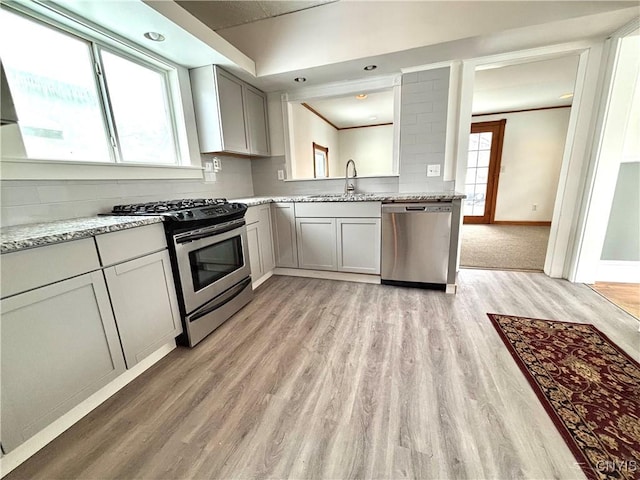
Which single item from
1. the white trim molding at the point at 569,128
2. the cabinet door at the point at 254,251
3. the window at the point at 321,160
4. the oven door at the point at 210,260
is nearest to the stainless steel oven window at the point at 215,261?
the oven door at the point at 210,260

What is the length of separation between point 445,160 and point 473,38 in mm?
1013

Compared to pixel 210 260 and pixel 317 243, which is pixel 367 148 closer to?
pixel 317 243

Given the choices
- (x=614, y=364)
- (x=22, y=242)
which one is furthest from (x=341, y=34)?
(x=614, y=364)

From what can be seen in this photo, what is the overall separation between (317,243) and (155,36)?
2161 millimetres

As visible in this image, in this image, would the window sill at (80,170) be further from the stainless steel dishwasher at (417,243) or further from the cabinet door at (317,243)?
the stainless steel dishwasher at (417,243)

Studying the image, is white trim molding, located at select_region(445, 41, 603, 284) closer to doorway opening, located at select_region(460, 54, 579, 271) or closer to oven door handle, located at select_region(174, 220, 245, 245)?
doorway opening, located at select_region(460, 54, 579, 271)

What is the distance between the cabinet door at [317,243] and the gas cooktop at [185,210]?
0.91m

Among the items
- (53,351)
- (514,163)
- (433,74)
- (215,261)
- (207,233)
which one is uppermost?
(433,74)

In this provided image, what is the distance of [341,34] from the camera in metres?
2.36

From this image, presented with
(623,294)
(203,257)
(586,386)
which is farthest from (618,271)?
(203,257)

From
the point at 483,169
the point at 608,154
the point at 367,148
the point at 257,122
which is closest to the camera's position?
the point at 608,154

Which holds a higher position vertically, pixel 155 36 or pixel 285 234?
pixel 155 36

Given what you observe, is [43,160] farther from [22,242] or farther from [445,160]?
[445,160]

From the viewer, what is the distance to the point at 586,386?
130 centimetres
